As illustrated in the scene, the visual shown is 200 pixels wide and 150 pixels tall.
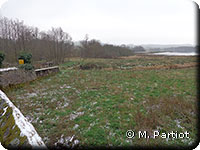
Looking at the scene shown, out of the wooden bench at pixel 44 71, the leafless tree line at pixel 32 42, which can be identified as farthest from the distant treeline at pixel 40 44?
the wooden bench at pixel 44 71

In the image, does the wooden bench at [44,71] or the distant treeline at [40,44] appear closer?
the wooden bench at [44,71]

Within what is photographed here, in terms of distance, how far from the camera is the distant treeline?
12188mm

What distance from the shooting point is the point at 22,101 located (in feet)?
14.8

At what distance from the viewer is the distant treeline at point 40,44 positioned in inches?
480

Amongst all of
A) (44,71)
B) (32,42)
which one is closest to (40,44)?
(32,42)

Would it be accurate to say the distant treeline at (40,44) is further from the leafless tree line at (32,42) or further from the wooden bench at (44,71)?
the wooden bench at (44,71)

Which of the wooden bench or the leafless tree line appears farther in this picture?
the leafless tree line

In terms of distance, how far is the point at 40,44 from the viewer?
56.9 ft

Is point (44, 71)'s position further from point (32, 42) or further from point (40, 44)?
point (40, 44)

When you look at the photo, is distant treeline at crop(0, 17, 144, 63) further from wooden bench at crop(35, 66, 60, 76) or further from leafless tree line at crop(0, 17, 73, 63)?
wooden bench at crop(35, 66, 60, 76)

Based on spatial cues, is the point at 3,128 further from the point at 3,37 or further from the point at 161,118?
the point at 3,37

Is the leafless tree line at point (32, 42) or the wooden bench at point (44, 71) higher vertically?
the leafless tree line at point (32, 42)

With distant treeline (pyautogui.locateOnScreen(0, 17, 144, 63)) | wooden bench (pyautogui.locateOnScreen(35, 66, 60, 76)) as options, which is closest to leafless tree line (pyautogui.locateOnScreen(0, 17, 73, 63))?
distant treeline (pyautogui.locateOnScreen(0, 17, 144, 63))

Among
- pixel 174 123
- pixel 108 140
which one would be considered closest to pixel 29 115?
pixel 108 140
